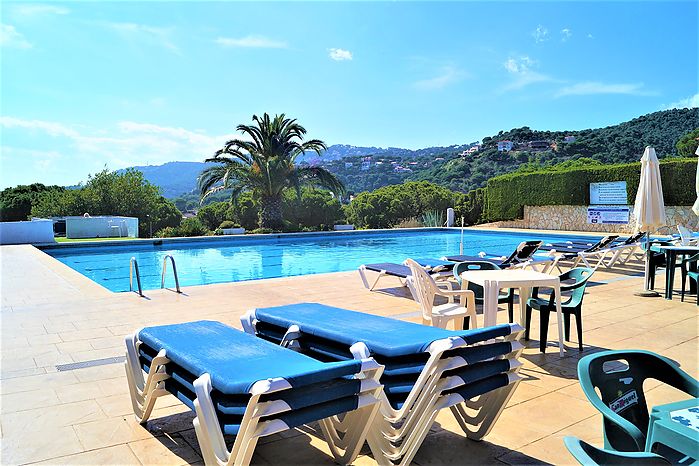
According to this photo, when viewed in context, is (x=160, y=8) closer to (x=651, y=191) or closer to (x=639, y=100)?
(x=651, y=191)

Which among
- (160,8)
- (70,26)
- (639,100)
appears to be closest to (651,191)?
(160,8)

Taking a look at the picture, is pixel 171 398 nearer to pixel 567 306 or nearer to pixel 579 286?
pixel 567 306

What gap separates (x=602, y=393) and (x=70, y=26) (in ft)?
37.8

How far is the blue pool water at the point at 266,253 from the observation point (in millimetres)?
12672

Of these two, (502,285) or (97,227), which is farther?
(97,227)

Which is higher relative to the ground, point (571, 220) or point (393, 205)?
point (393, 205)

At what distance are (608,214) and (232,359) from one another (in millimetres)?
23130

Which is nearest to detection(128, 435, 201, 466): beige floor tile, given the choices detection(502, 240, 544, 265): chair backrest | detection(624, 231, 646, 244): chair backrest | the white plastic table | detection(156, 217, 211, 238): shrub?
the white plastic table

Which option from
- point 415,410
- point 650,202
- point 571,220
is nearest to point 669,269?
point 650,202

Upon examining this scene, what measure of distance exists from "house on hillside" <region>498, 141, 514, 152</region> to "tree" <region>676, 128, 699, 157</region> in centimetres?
1601

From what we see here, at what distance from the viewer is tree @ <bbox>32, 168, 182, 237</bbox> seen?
76.1ft

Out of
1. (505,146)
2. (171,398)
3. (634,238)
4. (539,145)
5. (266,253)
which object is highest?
(505,146)

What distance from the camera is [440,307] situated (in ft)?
14.8

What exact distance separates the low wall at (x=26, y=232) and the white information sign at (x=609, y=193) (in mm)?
22266
